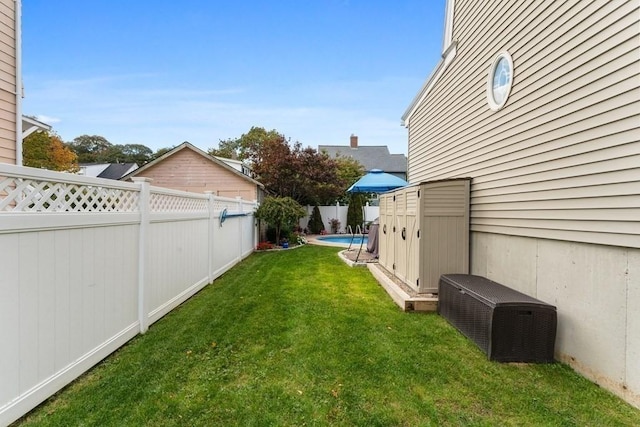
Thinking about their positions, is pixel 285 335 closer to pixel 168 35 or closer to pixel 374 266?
pixel 374 266

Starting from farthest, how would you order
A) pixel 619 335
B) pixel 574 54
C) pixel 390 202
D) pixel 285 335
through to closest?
pixel 390 202 → pixel 285 335 → pixel 574 54 → pixel 619 335

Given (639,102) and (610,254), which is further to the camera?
(610,254)

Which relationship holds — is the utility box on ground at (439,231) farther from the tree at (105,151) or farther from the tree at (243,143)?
the tree at (105,151)

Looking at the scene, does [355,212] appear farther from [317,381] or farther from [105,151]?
[105,151]

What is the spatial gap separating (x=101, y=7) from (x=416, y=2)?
903cm

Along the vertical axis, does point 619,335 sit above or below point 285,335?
above

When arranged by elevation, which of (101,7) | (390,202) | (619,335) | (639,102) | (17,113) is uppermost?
(101,7)

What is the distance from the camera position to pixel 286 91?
63.6 ft

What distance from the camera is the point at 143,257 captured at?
3939mm

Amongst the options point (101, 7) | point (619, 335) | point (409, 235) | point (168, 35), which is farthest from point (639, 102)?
point (168, 35)

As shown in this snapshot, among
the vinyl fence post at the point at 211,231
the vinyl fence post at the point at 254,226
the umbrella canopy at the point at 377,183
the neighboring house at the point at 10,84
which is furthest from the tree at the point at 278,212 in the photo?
the neighboring house at the point at 10,84

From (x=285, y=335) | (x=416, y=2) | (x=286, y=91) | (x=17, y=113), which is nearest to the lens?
(x=285, y=335)

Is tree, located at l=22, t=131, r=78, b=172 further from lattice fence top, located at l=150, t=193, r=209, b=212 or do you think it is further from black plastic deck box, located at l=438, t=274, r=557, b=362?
black plastic deck box, located at l=438, t=274, r=557, b=362

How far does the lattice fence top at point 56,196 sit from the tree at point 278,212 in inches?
328
